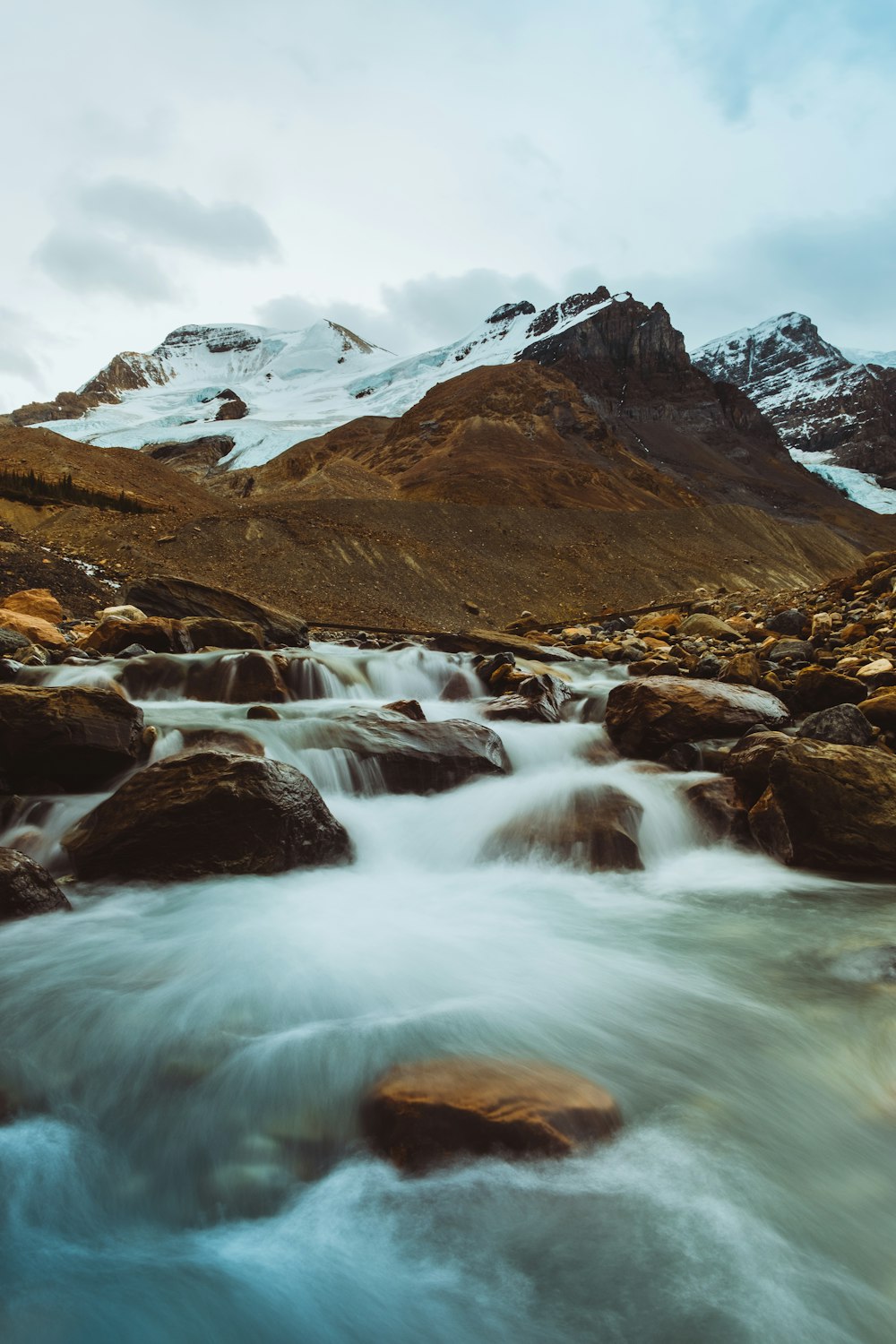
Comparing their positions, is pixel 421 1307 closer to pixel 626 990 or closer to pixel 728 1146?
pixel 728 1146

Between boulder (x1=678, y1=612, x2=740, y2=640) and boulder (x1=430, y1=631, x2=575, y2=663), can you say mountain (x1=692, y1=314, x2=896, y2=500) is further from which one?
boulder (x1=430, y1=631, x2=575, y2=663)

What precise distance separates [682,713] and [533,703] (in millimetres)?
2149

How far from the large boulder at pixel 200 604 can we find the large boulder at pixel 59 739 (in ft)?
25.9

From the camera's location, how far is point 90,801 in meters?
5.49

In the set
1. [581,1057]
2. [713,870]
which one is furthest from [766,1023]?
[713,870]

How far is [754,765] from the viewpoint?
20.0 feet

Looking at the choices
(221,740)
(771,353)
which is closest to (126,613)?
(221,740)

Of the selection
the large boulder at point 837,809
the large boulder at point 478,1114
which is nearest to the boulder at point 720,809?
the large boulder at point 837,809

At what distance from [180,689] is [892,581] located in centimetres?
1277

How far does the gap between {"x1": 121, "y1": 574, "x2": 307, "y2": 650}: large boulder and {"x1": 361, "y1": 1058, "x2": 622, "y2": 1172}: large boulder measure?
461 inches

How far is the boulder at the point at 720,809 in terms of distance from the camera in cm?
599

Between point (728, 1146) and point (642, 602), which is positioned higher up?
point (642, 602)

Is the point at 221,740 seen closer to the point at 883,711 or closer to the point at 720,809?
the point at 720,809

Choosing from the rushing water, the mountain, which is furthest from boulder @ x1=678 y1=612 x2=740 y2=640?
the mountain
